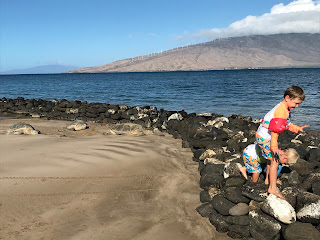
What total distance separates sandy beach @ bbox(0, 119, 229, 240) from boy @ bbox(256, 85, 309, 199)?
1285 mm

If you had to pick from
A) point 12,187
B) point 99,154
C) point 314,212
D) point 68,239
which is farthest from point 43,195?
point 314,212

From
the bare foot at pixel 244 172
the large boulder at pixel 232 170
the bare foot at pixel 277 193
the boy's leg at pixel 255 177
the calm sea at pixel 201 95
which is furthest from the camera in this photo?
the calm sea at pixel 201 95

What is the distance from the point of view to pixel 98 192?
19.1 ft

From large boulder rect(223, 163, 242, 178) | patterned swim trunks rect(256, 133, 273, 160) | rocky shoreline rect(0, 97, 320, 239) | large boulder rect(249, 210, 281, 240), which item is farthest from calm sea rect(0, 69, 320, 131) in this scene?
large boulder rect(249, 210, 281, 240)

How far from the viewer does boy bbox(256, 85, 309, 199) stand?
13.9 feet

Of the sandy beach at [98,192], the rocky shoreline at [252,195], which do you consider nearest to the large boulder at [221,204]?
the rocky shoreline at [252,195]

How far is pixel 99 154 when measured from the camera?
8.02 meters

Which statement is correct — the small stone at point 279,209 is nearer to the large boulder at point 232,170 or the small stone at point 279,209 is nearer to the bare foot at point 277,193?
the bare foot at point 277,193

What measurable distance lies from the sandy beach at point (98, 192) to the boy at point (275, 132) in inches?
50.6

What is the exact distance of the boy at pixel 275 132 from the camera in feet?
13.9

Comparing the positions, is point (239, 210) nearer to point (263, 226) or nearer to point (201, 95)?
point (263, 226)

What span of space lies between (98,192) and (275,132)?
3596 mm

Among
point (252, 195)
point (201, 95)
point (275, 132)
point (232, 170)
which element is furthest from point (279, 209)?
point (201, 95)

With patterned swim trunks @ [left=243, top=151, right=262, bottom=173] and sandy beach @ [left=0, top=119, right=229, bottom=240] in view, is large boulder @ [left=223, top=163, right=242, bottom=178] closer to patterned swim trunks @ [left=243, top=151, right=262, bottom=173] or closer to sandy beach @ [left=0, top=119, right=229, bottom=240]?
patterned swim trunks @ [left=243, top=151, right=262, bottom=173]
